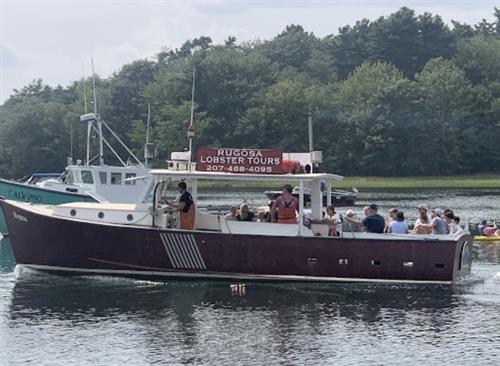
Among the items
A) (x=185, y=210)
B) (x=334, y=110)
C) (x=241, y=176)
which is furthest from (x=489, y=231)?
(x=334, y=110)

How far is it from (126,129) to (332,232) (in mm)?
90460

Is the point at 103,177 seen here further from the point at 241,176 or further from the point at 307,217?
the point at 307,217

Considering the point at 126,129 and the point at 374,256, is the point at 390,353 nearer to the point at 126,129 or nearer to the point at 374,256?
the point at 374,256

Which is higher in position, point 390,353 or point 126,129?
point 126,129

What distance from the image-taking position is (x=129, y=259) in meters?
30.8

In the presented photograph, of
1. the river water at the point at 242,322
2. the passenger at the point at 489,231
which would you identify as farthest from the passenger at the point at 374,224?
the passenger at the point at 489,231

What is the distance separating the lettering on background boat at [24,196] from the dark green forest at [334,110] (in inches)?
2318

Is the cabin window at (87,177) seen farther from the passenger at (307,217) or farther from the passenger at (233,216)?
the passenger at (233,216)

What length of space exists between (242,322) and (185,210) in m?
5.13

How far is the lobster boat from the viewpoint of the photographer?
99.1 feet

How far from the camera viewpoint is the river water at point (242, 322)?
76.4 feet

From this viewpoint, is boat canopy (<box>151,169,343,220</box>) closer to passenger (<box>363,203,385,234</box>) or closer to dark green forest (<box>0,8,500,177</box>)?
passenger (<box>363,203,385,234</box>)

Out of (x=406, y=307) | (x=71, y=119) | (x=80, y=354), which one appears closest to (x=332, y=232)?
(x=406, y=307)

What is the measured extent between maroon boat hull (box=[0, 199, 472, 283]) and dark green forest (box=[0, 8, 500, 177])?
75.1 meters
